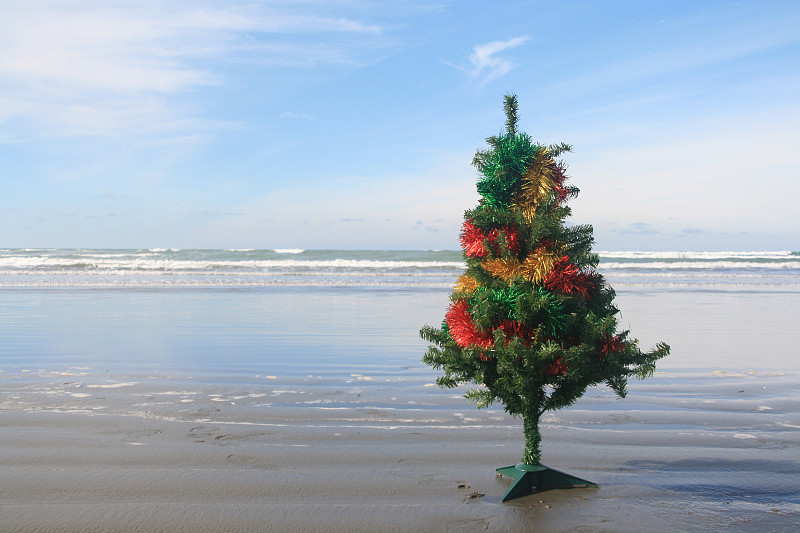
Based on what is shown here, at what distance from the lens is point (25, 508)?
126 inches

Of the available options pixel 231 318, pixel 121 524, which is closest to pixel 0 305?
pixel 231 318

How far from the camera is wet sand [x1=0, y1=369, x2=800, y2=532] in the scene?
312 cm

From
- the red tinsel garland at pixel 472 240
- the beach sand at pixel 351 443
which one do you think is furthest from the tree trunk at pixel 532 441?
the red tinsel garland at pixel 472 240

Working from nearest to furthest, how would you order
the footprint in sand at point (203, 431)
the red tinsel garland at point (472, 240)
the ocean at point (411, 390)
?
the red tinsel garland at point (472, 240), the ocean at point (411, 390), the footprint in sand at point (203, 431)

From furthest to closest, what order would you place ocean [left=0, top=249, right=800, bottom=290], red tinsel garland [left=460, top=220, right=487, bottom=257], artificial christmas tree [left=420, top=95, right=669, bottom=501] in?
1. ocean [left=0, top=249, right=800, bottom=290]
2. red tinsel garland [left=460, top=220, right=487, bottom=257]
3. artificial christmas tree [left=420, top=95, right=669, bottom=501]

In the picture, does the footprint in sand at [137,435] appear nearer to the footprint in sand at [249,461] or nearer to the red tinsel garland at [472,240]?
the footprint in sand at [249,461]

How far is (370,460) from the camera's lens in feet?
13.0

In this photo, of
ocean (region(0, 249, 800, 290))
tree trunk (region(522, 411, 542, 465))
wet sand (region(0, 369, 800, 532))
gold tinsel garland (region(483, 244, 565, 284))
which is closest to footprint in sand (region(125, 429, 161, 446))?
wet sand (region(0, 369, 800, 532))

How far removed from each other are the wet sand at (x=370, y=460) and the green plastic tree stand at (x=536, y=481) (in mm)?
57

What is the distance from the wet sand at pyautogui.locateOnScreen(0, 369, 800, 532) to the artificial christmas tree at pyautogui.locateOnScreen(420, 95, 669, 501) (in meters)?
0.42

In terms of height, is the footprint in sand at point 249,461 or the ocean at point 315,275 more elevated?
the ocean at point 315,275

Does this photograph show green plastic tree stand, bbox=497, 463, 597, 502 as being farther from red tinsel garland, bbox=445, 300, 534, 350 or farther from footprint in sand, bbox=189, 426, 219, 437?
footprint in sand, bbox=189, 426, 219, 437

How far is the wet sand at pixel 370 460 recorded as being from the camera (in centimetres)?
312

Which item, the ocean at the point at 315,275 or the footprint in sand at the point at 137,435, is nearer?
the footprint in sand at the point at 137,435
